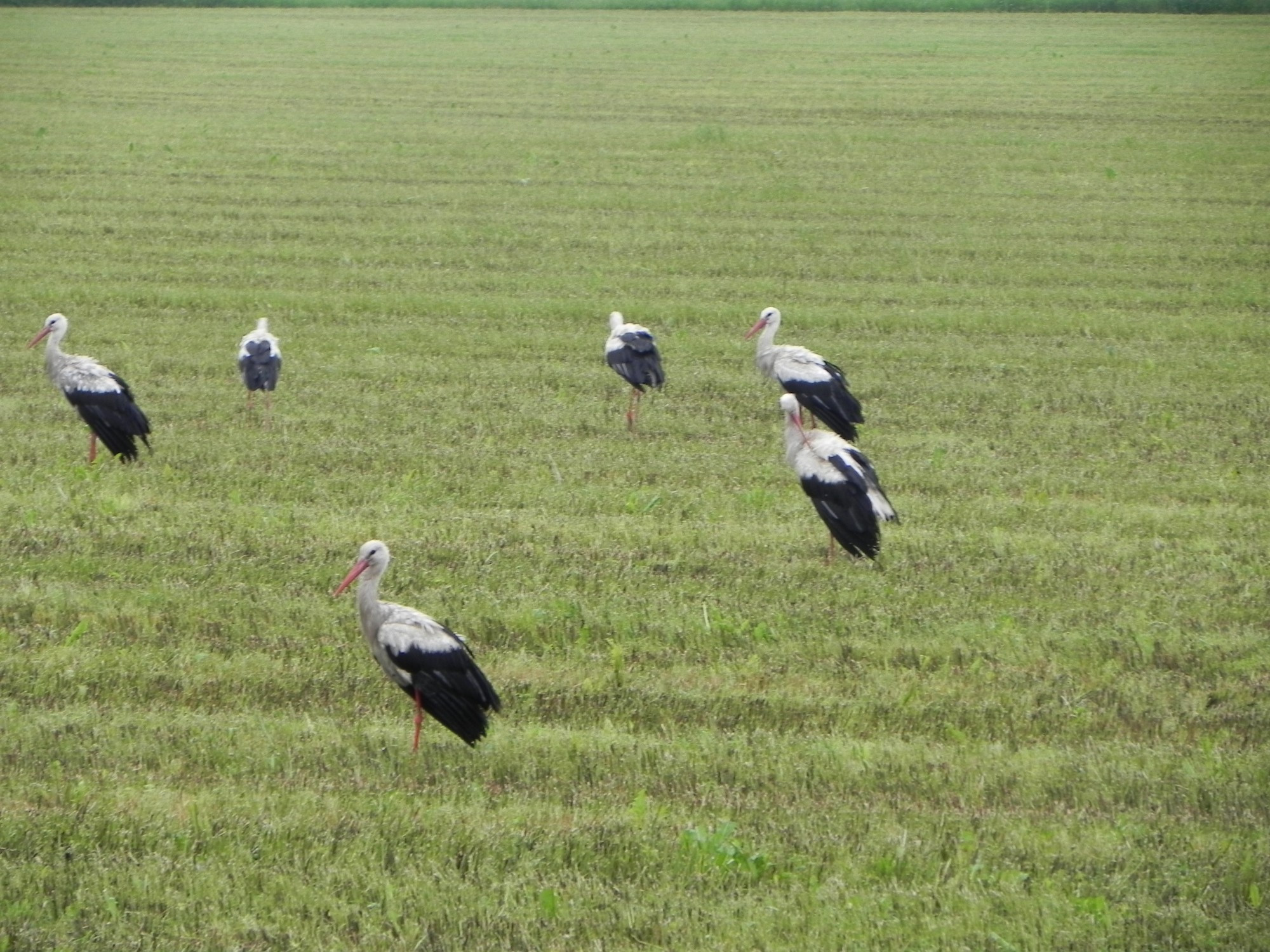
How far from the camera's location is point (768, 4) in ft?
166

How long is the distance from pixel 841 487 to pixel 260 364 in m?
4.69

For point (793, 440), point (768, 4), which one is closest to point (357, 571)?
point (793, 440)

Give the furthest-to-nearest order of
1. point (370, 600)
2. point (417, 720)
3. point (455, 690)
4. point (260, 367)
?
point (260, 367)
point (370, 600)
point (417, 720)
point (455, 690)

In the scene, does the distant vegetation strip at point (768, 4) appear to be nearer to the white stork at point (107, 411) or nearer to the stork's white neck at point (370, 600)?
the white stork at point (107, 411)

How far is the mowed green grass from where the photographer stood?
18.8 ft

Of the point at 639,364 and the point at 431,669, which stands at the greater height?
the point at 639,364

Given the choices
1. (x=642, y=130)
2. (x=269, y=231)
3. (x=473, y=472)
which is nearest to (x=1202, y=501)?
(x=473, y=472)

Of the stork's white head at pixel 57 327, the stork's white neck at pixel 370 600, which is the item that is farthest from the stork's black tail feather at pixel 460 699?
the stork's white head at pixel 57 327

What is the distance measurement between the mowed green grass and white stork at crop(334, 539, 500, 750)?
0.66 feet

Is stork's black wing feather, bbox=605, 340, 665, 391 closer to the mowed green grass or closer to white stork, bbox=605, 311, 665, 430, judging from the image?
white stork, bbox=605, 311, 665, 430

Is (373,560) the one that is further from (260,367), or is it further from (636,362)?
(636,362)

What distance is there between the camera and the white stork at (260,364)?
11.5m

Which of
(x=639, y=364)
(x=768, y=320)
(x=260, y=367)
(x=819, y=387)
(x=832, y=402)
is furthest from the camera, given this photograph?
(x=768, y=320)

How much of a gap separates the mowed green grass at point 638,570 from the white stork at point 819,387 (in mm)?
388
